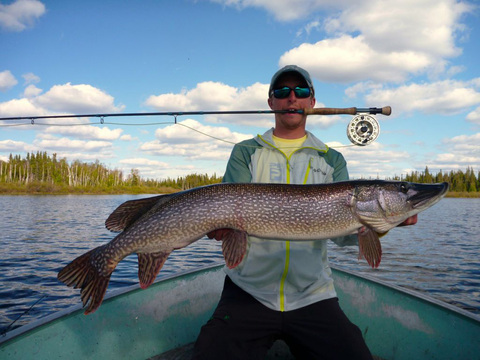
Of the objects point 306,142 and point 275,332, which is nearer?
point 275,332

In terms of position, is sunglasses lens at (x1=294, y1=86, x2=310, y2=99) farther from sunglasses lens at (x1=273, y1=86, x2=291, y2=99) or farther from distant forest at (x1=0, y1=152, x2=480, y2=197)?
distant forest at (x1=0, y1=152, x2=480, y2=197)

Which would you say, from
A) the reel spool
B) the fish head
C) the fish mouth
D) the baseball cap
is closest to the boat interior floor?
the fish head

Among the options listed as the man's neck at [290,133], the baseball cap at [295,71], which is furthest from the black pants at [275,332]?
the baseball cap at [295,71]

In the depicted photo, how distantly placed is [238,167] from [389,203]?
48.6 inches

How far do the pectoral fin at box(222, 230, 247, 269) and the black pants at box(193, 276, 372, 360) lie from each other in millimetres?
411

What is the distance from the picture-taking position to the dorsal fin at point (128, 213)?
2482 mm

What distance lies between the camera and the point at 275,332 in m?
2.51

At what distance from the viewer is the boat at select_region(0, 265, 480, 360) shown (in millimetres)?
2561

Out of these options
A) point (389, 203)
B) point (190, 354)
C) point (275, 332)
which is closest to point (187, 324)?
point (190, 354)

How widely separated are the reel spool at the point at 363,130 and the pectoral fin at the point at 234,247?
2.88 m

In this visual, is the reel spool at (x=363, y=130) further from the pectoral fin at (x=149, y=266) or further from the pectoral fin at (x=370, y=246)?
the pectoral fin at (x=149, y=266)

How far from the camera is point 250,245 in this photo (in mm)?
2721

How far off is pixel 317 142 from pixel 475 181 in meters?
86.3

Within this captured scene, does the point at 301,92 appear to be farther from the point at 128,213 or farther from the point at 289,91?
the point at 128,213
